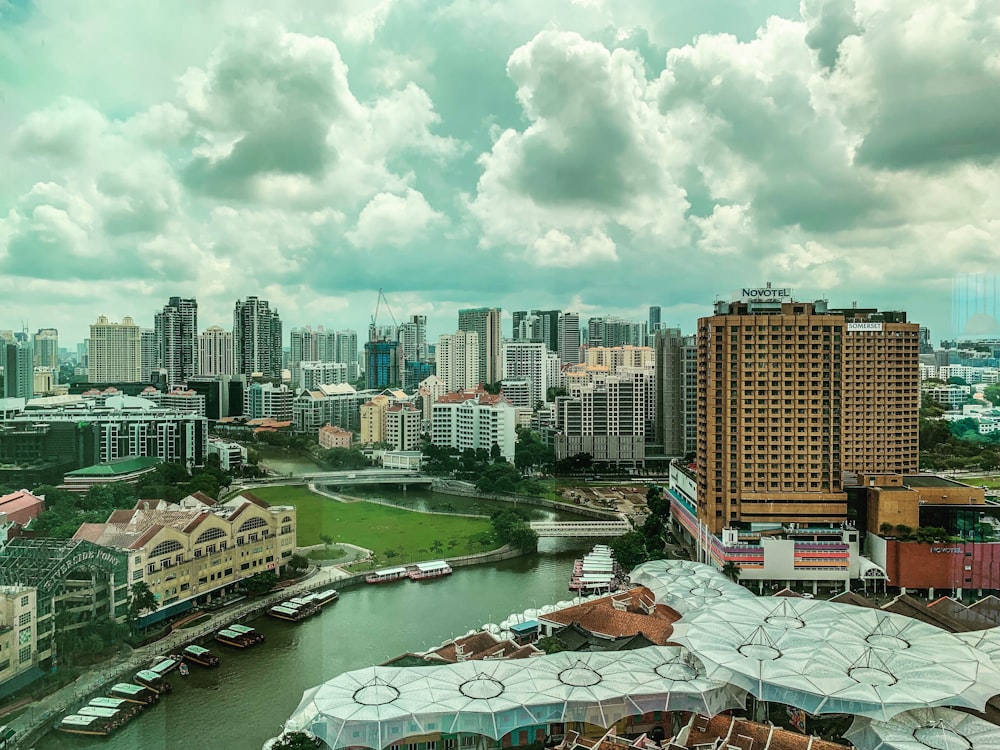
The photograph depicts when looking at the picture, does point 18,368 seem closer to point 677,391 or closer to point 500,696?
point 500,696

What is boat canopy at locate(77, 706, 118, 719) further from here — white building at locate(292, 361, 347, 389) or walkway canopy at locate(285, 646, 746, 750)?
white building at locate(292, 361, 347, 389)

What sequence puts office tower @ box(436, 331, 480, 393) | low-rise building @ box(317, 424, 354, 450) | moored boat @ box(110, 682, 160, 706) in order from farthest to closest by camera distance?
1. office tower @ box(436, 331, 480, 393)
2. low-rise building @ box(317, 424, 354, 450)
3. moored boat @ box(110, 682, 160, 706)

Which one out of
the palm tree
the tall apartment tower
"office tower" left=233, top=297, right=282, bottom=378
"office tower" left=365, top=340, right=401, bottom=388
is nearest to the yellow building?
the tall apartment tower

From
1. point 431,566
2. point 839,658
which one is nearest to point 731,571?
point 839,658

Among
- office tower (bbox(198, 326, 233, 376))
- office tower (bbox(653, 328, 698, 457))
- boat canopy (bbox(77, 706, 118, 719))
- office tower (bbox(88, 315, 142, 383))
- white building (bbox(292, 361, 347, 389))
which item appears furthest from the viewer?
white building (bbox(292, 361, 347, 389))

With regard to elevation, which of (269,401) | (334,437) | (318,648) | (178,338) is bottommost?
(318,648)

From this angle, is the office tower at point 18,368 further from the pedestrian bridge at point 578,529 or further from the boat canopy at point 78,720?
the pedestrian bridge at point 578,529

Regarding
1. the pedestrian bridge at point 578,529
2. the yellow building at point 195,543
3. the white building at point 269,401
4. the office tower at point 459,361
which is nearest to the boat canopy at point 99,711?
the yellow building at point 195,543
